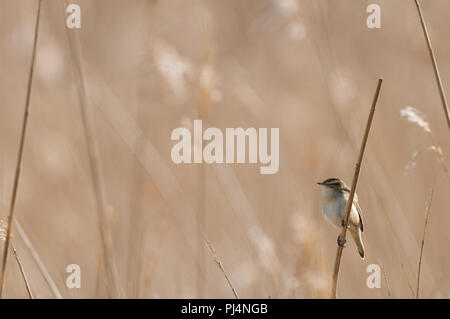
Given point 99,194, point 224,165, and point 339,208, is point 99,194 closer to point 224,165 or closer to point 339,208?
point 339,208

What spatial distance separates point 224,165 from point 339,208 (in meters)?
1.06

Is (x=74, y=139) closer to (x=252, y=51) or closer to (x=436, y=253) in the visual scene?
(x=252, y=51)

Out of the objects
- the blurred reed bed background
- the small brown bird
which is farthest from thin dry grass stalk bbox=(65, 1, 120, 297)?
the small brown bird

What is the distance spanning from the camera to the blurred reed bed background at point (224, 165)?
2.71m

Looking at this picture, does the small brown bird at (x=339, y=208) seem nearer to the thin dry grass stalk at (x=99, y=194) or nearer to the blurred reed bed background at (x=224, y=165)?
the blurred reed bed background at (x=224, y=165)

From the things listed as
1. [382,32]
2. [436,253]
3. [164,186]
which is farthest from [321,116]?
[164,186]

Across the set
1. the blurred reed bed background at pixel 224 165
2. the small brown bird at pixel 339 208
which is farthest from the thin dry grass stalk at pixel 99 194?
the small brown bird at pixel 339 208

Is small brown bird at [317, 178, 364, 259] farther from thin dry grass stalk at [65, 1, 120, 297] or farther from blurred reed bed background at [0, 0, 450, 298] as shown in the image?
thin dry grass stalk at [65, 1, 120, 297]

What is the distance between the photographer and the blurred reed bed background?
271cm

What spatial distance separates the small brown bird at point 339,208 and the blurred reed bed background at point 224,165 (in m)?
0.10

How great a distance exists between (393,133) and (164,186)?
5.62ft

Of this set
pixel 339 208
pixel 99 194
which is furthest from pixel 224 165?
pixel 99 194

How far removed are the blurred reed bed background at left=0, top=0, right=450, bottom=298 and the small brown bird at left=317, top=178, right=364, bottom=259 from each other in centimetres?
10

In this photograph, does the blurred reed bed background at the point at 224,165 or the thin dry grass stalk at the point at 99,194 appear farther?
the blurred reed bed background at the point at 224,165
